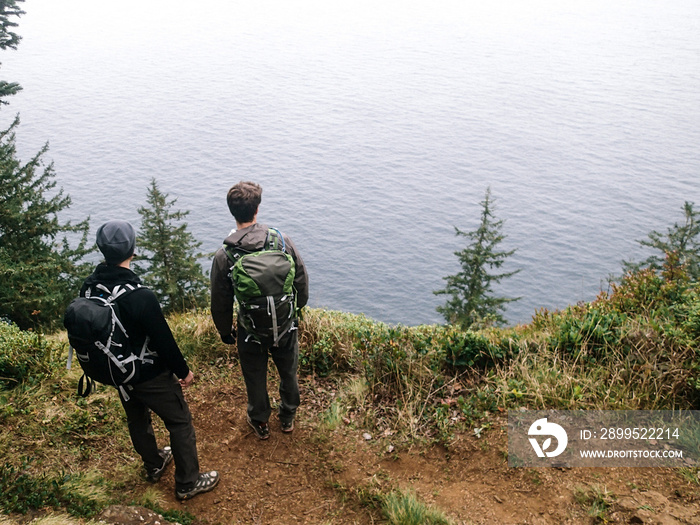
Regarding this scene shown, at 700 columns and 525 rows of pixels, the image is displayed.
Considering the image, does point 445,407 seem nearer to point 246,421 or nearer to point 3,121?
point 246,421

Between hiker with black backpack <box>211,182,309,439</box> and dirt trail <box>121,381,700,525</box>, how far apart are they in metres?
0.80

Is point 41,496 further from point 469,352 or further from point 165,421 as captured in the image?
point 469,352

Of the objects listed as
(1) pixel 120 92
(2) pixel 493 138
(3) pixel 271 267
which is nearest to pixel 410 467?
(3) pixel 271 267

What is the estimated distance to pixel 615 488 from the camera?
3979 millimetres

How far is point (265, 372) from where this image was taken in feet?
15.6

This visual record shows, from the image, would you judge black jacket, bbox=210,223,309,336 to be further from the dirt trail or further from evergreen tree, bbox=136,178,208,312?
evergreen tree, bbox=136,178,208,312

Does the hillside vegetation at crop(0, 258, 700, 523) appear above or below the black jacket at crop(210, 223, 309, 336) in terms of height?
below

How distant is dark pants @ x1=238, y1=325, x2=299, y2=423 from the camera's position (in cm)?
460

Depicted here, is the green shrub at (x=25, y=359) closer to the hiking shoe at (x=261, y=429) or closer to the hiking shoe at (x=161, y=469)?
the hiking shoe at (x=161, y=469)

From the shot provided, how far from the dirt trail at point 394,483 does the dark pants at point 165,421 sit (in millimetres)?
244

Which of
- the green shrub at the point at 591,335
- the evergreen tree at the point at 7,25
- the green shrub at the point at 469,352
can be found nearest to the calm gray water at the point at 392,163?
the evergreen tree at the point at 7,25

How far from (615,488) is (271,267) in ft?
10.1

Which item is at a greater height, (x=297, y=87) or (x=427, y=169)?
(x=297, y=87)

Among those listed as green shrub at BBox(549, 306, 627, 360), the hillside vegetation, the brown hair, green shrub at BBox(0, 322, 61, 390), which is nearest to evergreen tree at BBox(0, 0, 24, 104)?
green shrub at BBox(0, 322, 61, 390)
